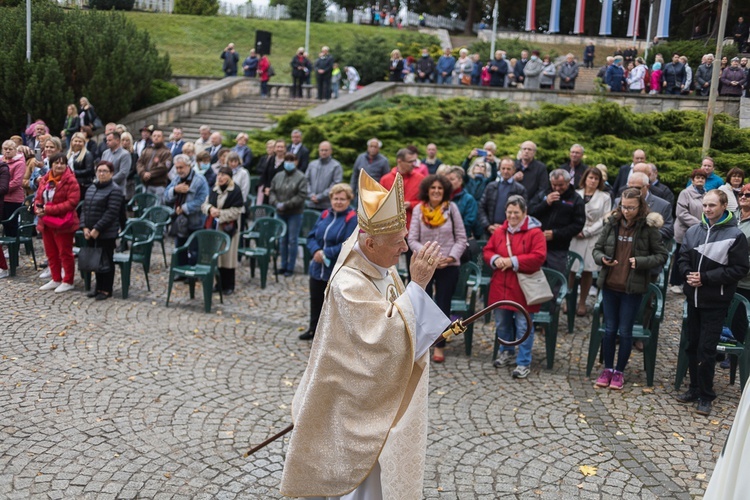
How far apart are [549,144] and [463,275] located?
7.86 meters

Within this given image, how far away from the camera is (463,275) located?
920 cm

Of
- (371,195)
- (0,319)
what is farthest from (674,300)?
(0,319)

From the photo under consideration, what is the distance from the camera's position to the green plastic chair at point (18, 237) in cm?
1130

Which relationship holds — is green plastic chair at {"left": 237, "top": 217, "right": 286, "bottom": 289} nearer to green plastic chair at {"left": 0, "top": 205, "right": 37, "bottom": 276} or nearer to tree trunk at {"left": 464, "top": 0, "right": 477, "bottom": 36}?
green plastic chair at {"left": 0, "top": 205, "right": 37, "bottom": 276}

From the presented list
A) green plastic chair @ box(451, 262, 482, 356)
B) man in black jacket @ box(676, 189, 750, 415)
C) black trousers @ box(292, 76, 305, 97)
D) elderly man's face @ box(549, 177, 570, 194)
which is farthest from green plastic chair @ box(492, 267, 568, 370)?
black trousers @ box(292, 76, 305, 97)

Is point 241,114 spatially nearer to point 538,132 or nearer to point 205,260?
point 538,132

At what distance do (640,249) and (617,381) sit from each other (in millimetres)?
1342

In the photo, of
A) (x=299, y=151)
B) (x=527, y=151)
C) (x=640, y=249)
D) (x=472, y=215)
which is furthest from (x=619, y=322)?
(x=299, y=151)

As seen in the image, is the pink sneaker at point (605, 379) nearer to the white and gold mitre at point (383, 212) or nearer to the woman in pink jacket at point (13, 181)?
the white and gold mitre at point (383, 212)

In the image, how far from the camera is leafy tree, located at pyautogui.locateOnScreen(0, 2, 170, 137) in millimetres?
19547

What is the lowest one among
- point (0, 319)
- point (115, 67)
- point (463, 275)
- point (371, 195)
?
point (0, 319)

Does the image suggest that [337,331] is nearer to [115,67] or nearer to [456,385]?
[456,385]

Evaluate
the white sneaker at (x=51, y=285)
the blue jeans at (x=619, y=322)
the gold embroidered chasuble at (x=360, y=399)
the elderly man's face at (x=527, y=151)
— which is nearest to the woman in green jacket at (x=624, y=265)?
the blue jeans at (x=619, y=322)

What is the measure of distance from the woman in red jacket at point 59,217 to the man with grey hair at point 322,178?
389 centimetres
